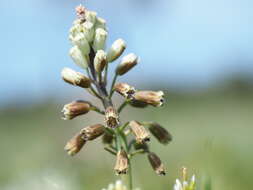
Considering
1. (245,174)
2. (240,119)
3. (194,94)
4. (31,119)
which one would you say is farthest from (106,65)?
(194,94)

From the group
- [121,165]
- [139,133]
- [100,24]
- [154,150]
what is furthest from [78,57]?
[154,150]

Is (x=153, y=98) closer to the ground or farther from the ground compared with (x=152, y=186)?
farther from the ground

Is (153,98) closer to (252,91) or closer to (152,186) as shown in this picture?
(152,186)

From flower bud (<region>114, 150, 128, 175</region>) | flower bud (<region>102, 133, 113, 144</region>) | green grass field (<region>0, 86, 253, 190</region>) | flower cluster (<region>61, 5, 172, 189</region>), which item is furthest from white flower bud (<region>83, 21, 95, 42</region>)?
green grass field (<region>0, 86, 253, 190</region>)

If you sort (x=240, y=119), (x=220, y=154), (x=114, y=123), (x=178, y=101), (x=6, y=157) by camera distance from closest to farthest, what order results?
(x=114, y=123) → (x=220, y=154) → (x=6, y=157) → (x=240, y=119) → (x=178, y=101)

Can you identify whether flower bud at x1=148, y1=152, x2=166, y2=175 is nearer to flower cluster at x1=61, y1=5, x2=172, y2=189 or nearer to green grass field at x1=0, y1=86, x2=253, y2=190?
flower cluster at x1=61, y1=5, x2=172, y2=189

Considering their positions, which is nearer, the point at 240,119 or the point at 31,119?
the point at 240,119

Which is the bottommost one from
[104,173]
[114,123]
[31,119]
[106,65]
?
Result: [31,119]

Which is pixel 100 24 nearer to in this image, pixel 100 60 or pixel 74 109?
pixel 100 60
